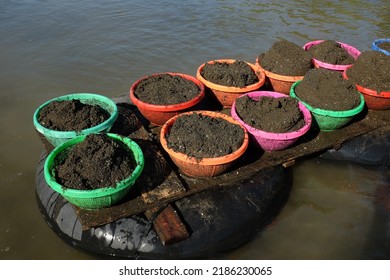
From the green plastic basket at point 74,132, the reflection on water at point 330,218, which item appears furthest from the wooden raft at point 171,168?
the reflection on water at point 330,218

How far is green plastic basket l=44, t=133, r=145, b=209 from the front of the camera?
2684mm

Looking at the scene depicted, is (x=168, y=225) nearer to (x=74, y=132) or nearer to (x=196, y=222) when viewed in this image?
(x=196, y=222)

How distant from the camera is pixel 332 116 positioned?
12.7 feet

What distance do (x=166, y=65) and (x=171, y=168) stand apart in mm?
4092

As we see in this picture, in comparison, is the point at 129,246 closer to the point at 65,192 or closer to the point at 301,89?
the point at 65,192

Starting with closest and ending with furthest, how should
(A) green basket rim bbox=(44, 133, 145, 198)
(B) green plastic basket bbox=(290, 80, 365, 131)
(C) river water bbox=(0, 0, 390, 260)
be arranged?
(A) green basket rim bbox=(44, 133, 145, 198), (C) river water bbox=(0, 0, 390, 260), (B) green plastic basket bbox=(290, 80, 365, 131)

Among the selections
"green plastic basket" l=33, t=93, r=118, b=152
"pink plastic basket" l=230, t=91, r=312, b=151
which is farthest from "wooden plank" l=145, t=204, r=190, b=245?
"pink plastic basket" l=230, t=91, r=312, b=151

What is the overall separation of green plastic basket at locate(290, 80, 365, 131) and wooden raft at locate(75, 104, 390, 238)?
140 mm

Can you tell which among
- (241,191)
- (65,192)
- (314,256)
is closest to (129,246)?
(65,192)

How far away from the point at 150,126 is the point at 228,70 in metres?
1.30

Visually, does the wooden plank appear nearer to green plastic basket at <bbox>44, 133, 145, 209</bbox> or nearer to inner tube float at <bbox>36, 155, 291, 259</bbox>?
inner tube float at <bbox>36, 155, 291, 259</bbox>

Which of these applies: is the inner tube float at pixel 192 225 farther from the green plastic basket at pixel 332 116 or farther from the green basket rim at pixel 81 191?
the green plastic basket at pixel 332 116

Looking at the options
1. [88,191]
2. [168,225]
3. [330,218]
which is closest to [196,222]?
[168,225]

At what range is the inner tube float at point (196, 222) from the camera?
3.04 m
